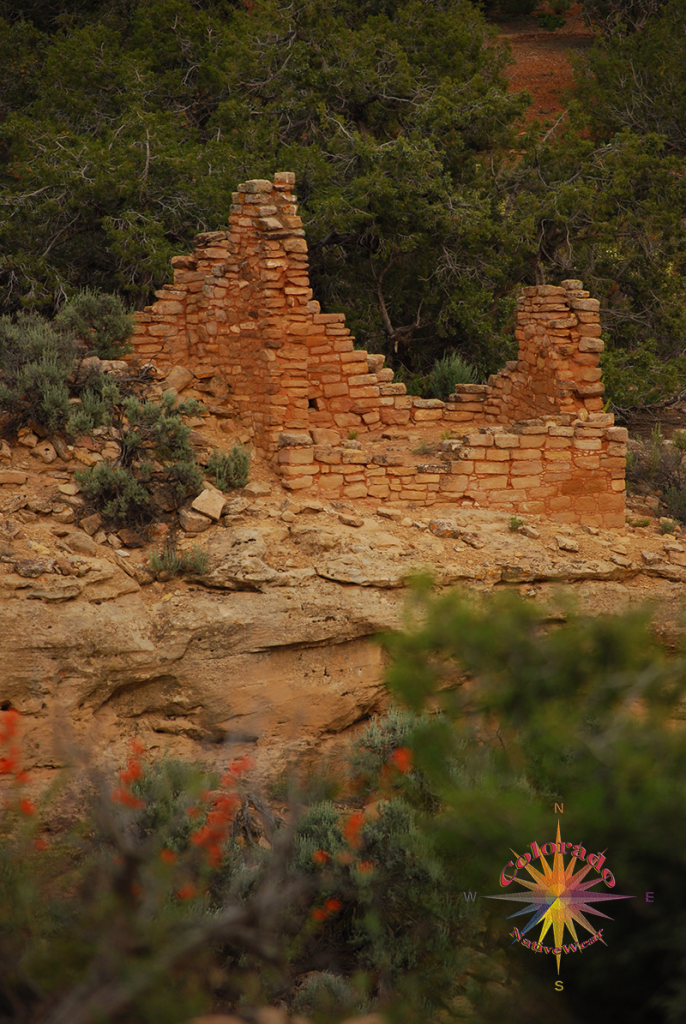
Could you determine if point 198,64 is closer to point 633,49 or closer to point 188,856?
point 633,49

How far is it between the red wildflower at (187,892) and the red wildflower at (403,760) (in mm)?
1541

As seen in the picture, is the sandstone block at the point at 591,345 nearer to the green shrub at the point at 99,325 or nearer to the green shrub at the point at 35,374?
the green shrub at the point at 99,325

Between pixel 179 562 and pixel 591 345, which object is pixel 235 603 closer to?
pixel 179 562

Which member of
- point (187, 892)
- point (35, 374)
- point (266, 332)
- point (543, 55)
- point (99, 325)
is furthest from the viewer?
point (543, 55)

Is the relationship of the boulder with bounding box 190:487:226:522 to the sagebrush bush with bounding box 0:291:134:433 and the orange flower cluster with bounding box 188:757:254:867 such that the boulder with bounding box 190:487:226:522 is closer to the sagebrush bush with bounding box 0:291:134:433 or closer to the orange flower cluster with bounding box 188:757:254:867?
the sagebrush bush with bounding box 0:291:134:433

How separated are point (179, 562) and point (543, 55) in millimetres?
24219

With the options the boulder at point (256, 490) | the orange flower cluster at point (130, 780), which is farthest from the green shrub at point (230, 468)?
the orange flower cluster at point (130, 780)

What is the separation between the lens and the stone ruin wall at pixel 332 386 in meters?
8.29

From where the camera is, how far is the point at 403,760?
5.96 metres

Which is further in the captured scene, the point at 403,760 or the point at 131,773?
the point at 131,773

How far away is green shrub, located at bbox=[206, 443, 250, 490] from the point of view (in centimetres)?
803

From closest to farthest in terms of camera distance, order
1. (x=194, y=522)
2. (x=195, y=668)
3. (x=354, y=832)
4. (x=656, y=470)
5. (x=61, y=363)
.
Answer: (x=354, y=832)
(x=195, y=668)
(x=194, y=522)
(x=61, y=363)
(x=656, y=470)

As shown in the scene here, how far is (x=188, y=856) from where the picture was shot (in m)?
5.52

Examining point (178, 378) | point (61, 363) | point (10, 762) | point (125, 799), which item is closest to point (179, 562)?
point (10, 762)
